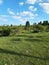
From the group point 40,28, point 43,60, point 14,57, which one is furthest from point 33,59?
point 40,28

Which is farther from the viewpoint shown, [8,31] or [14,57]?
[8,31]

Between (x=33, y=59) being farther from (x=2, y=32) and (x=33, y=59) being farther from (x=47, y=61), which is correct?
(x=2, y=32)

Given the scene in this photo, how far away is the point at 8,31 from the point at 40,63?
1901 cm

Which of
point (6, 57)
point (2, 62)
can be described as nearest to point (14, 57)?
point (6, 57)

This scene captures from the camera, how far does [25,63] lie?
25.9 ft

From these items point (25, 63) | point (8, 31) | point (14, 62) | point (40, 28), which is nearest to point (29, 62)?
point (25, 63)

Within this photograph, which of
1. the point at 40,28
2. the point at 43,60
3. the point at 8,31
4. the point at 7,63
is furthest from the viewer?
the point at 40,28

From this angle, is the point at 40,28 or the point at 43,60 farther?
the point at 40,28

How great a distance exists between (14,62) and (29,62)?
30.4 inches

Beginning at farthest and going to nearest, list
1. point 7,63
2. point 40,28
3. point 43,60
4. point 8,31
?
point 40,28 < point 8,31 < point 43,60 < point 7,63

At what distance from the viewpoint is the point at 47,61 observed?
8.24 m

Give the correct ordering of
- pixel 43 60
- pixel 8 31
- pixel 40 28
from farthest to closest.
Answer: pixel 40 28
pixel 8 31
pixel 43 60

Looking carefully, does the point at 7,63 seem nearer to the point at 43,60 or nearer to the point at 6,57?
the point at 6,57

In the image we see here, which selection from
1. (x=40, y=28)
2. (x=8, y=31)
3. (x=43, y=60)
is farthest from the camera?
(x=40, y=28)
